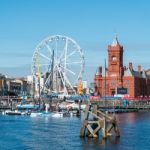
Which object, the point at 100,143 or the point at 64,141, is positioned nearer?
the point at 100,143

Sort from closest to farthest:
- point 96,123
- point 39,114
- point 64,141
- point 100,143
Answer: point 100,143
point 96,123
point 64,141
point 39,114

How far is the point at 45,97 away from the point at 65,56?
67.6 ft

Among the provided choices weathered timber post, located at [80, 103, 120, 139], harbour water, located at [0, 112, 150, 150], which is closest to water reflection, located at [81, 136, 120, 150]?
harbour water, located at [0, 112, 150, 150]

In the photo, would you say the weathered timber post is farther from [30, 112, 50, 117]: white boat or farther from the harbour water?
[30, 112, 50, 117]: white boat

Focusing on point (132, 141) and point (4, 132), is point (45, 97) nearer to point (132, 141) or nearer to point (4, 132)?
point (4, 132)

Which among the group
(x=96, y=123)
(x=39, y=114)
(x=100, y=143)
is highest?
(x=39, y=114)

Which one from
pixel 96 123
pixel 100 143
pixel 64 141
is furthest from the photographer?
pixel 64 141

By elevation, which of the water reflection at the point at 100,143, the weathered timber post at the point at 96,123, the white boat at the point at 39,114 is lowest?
the water reflection at the point at 100,143

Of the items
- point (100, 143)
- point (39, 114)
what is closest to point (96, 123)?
point (100, 143)

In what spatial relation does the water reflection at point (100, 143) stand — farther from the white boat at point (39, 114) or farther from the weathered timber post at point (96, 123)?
the white boat at point (39, 114)

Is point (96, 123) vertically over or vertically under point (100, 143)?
over

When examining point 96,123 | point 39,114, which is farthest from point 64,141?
point 39,114

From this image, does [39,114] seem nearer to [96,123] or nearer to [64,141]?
[64,141]

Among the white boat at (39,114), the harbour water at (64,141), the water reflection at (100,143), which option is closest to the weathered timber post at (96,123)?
the harbour water at (64,141)
